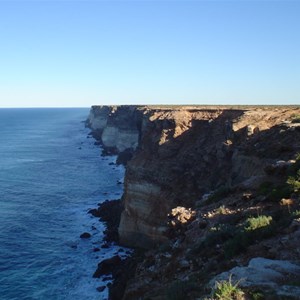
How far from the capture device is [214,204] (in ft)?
63.7

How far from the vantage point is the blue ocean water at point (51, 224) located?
34.3m

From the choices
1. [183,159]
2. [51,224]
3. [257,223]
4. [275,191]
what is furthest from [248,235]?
[51,224]

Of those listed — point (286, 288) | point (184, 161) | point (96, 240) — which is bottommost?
point (96, 240)

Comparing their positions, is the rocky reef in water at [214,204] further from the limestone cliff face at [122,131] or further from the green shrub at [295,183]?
the limestone cliff face at [122,131]

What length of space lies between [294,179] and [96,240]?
30570 millimetres

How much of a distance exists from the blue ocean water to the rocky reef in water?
22.0 ft

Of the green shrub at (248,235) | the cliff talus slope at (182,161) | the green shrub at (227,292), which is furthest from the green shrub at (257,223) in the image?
the cliff talus slope at (182,161)

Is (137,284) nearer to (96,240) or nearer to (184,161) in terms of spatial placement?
(184,161)

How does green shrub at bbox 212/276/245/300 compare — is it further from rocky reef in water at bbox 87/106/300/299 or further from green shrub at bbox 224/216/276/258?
green shrub at bbox 224/216/276/258

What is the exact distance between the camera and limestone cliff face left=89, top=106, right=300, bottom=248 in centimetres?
3612

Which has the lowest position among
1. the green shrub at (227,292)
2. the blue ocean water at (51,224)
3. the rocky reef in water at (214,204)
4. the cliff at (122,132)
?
the blue ocean water at (51,224)

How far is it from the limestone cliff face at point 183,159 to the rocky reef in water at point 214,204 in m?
0.11

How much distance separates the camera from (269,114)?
134 ft

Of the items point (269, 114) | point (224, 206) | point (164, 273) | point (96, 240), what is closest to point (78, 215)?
point (96, 240)
